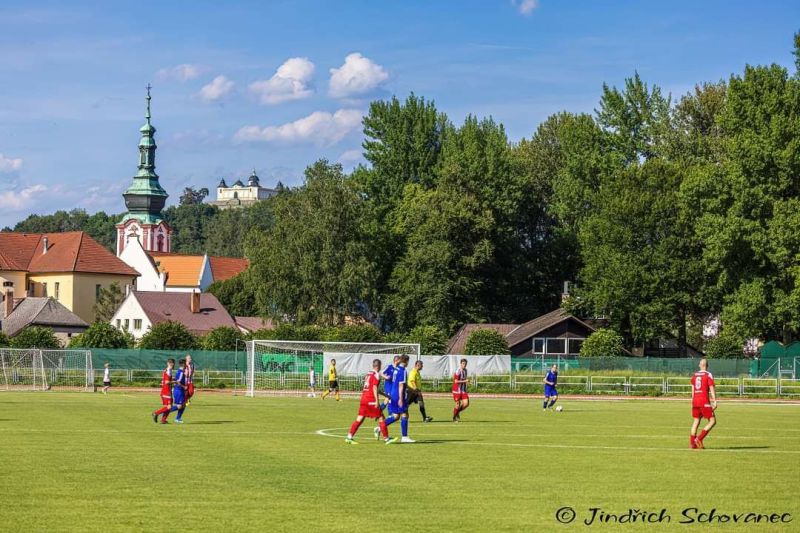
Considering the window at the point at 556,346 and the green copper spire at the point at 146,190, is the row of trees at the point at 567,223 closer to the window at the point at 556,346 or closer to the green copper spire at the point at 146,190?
the window at the point at 556,346

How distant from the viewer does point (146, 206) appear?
16762cm

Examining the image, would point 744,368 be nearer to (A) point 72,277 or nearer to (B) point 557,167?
(B) point 557,167

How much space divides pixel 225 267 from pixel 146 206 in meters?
20.1

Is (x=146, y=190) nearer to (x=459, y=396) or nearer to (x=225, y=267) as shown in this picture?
(x=225, y=267)

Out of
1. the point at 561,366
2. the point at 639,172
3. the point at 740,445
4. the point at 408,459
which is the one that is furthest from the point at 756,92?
the point at 408,459

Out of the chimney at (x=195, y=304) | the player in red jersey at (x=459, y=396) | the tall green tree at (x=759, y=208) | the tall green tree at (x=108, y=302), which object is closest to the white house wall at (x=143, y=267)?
the tall green tree at (x=108, y=302)

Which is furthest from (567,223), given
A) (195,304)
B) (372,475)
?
(372,475)

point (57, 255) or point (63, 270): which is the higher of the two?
point (57, 255)

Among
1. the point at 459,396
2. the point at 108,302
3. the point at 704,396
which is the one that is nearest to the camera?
the point at 704,396

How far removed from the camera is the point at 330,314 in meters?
90.5

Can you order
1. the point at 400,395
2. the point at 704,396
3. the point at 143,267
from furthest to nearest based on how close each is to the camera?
the point at 143,267
the point at 400,395
the point at 704,396

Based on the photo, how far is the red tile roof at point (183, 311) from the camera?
105375 millimetres

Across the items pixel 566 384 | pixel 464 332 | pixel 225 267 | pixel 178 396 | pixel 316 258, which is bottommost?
pixel 566 384

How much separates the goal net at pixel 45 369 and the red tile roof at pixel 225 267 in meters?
88.1
